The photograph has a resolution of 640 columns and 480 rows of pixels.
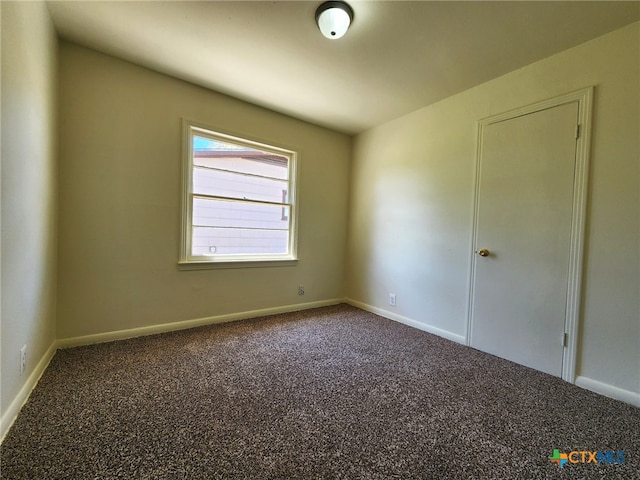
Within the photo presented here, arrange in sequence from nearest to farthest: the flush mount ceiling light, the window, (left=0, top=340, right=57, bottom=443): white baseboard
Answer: (left=0, top=340, right=57, bottom=443): white baseboard < the flush mount ceiling light < the window

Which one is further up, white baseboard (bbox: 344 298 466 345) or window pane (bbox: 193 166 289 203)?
window pane (bbox: 193 166 289 203)

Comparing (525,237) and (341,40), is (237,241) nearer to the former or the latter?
(341,40)

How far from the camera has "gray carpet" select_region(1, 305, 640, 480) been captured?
1183mm

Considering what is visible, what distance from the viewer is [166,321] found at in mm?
2674

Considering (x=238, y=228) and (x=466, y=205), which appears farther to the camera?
(x=238, y=228)

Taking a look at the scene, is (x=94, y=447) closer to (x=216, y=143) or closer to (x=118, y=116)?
(x=118, y=116)

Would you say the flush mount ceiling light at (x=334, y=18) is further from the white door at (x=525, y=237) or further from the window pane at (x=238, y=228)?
the window pane at (x=238, y=228)

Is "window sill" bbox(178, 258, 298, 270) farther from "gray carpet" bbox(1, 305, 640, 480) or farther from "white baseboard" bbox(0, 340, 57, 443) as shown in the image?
"white baseboard" bbox(0, 340, 57, 443)

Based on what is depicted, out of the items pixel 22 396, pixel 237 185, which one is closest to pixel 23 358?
pixel 22 396

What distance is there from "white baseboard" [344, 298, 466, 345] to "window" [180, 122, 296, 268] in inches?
44.6

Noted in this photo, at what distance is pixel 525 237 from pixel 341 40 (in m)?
2.09

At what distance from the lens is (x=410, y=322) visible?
3.11m

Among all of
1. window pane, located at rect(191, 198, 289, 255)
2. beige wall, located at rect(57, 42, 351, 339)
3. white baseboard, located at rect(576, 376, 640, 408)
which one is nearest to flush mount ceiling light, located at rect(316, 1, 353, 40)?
beige wall, located at rect(57, 42, 351, 339)

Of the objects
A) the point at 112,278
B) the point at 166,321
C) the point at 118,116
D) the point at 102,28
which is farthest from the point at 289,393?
the point at 102,28
